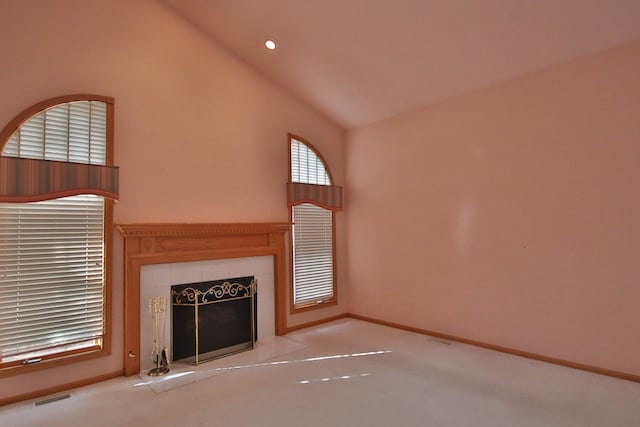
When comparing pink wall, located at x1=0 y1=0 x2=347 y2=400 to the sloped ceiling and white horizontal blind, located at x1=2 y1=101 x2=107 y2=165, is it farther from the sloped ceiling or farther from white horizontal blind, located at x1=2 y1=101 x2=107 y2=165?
the sloped ceiling

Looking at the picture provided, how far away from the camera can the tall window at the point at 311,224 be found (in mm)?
5016

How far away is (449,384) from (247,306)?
2.40m

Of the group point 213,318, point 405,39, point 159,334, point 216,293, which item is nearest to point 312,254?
point 216,293

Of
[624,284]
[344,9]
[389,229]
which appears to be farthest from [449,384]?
[344,9]

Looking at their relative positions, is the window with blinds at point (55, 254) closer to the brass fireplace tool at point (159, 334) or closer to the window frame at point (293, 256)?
the brass fireplace tool at point (159, 334)

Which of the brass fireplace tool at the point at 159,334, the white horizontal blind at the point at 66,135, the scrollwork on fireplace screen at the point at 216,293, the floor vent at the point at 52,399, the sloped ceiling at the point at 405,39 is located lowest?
the floor vent at the point at 52,399

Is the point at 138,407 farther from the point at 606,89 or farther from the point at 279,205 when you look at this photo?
the point at 606,89

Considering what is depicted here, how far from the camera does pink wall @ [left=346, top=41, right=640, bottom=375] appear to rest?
3238 millimetres

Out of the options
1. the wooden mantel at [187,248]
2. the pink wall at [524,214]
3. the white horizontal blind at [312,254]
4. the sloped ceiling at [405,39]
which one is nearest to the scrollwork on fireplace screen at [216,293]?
the wooden mantel at [187,248]

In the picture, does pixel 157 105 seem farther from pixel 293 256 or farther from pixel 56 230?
pixel 293 256

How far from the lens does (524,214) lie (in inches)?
149

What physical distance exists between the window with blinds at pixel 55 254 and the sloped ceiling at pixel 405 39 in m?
1.81

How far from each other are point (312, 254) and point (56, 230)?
3058mm

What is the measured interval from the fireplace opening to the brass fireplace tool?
4.8 inches
